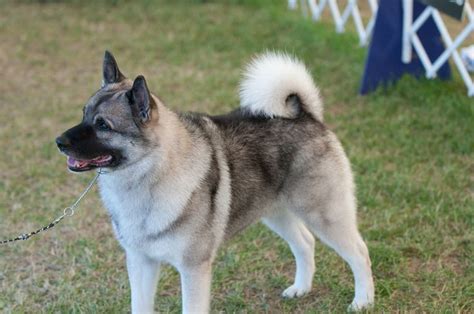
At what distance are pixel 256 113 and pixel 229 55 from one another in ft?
14.7

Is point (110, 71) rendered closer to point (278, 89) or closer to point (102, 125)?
point (102, 125)

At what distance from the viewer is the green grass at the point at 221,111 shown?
341cm

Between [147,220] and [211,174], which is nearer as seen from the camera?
[147,220]

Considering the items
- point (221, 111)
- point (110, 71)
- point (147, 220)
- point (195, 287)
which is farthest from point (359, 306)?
point (221, 111)

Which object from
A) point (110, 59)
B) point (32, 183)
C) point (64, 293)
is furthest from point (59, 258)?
point (110, 59)

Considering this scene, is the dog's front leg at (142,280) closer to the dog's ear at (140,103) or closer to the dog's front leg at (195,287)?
the dog's front leg at (195,287)

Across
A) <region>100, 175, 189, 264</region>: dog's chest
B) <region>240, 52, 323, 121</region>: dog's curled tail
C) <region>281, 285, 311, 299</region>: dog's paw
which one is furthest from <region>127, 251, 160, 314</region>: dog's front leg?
<region>240, 52, 323, 121</region>: dog's curled tail

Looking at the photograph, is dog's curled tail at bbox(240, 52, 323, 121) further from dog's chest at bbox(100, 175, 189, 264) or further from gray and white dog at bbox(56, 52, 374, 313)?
dog's chest at bbox(100, 175, 189, 264)

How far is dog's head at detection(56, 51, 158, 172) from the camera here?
8.38ft

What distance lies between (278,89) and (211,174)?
52 centimetres

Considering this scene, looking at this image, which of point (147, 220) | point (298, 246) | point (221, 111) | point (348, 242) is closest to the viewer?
point (147, 220)

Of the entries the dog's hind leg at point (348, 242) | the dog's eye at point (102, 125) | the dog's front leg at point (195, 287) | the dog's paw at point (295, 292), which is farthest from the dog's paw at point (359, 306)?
the dog's eye at point (102, 125)

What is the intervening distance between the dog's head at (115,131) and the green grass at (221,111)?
101cm

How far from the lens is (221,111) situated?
587 cm
